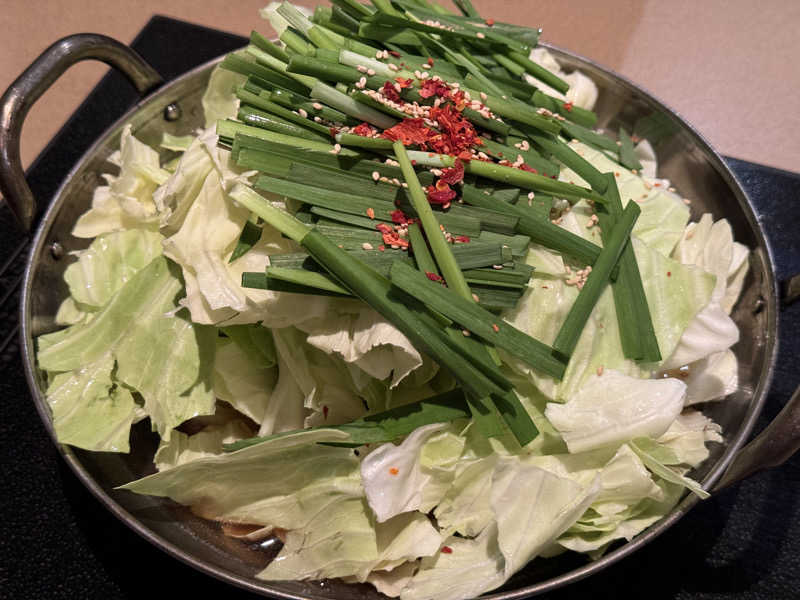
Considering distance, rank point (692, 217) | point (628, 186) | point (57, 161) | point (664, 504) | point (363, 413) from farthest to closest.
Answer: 1. point (57, 161)
2. point (692, 217)
3. point (628, 186)
4. point (363, 413)
5. point (664, 504)

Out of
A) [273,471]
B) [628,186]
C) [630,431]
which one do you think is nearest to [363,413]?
[273,471]

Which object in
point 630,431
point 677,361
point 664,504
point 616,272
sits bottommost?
point 664,504

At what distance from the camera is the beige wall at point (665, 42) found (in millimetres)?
2488

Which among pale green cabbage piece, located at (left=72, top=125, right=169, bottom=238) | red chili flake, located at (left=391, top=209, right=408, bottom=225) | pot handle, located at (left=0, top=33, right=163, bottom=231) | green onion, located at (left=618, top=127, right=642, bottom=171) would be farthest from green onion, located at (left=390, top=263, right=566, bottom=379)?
pot handle, located at (left=0, top=33, right=163, bottom=231)

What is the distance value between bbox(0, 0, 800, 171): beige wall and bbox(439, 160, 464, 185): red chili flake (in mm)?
1644

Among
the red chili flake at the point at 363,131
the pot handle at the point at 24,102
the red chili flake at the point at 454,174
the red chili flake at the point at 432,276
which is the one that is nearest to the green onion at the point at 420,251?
the red chili flake at the point at 432,276

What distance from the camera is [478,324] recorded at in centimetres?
102

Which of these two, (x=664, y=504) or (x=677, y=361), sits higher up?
(x=677, y=361)

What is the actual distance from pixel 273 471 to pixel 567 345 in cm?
63

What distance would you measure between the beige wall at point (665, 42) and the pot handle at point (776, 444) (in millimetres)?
1759

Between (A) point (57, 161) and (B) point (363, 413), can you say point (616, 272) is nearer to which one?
(B) point (363, 413)

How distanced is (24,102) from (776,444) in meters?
1.71

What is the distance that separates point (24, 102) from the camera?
1.34 metres

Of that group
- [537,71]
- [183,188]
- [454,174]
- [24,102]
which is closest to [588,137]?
[537,71]
